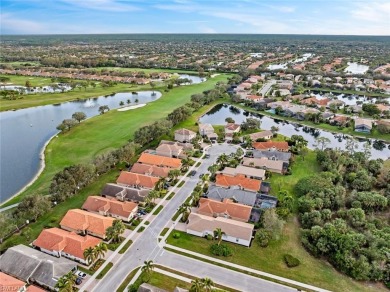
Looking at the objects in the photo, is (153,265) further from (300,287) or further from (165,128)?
(165,128)

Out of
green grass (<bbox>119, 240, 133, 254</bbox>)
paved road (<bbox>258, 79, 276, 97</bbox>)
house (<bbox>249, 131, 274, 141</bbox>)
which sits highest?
Answer: paved road (<bbox>258, 79, 276, 97</bbox>)

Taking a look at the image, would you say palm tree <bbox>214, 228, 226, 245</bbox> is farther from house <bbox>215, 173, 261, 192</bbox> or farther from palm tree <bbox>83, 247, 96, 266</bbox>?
palm tree <bbox>83, 247, 96, 266</bbox>

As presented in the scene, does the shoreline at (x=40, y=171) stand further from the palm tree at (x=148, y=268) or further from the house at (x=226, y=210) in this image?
the house at (x=226, y=210)

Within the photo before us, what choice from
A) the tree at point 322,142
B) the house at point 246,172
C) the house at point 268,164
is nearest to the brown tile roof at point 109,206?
the house at point 246,172

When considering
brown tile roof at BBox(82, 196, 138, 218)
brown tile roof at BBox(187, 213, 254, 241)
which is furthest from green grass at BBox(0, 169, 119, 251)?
brown tile roof at BBox(187, 213, 254, 241)

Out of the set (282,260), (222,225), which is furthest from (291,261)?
(222,225)

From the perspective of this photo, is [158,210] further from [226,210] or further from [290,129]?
[290,129]
